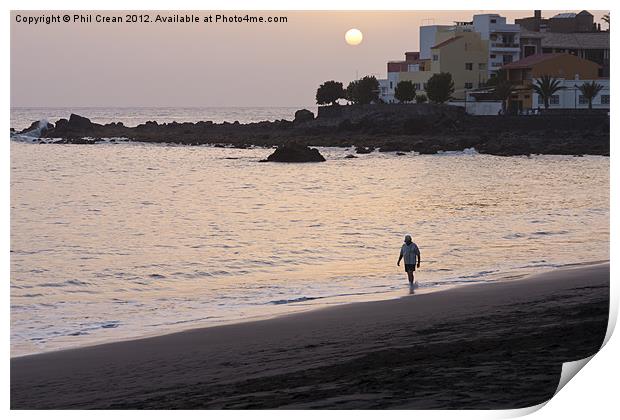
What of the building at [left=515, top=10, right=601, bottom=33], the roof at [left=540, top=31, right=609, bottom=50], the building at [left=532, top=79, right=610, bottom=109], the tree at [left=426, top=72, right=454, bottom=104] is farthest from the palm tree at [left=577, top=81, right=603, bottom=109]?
the building at [left=515, top=10, right=601, bottom=33]

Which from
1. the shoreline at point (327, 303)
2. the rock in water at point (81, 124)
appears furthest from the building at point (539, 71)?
the shoreline at point (327, 303)

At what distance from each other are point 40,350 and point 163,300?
7.87ft

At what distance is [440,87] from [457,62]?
71.4 inches

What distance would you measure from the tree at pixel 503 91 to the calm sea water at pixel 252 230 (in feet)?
5.12

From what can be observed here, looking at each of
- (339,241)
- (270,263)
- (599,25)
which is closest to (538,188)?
(599,25)

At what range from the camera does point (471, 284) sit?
32.1 feet

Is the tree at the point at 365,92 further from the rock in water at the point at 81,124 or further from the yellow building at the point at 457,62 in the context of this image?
the rock in water at the point at 81,124

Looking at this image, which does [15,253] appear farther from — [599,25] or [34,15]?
[599,25]

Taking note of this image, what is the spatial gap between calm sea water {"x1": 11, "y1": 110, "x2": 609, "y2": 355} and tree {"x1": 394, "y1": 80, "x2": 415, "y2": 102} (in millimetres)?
1601

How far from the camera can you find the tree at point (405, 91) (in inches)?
869

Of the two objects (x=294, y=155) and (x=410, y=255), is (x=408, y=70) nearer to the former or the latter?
(x=294, y=155)

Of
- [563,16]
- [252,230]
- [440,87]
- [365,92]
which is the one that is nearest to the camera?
[252,230]

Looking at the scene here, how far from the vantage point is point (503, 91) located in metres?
23.4

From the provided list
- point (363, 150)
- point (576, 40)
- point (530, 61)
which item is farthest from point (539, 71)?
point (363, 150)
